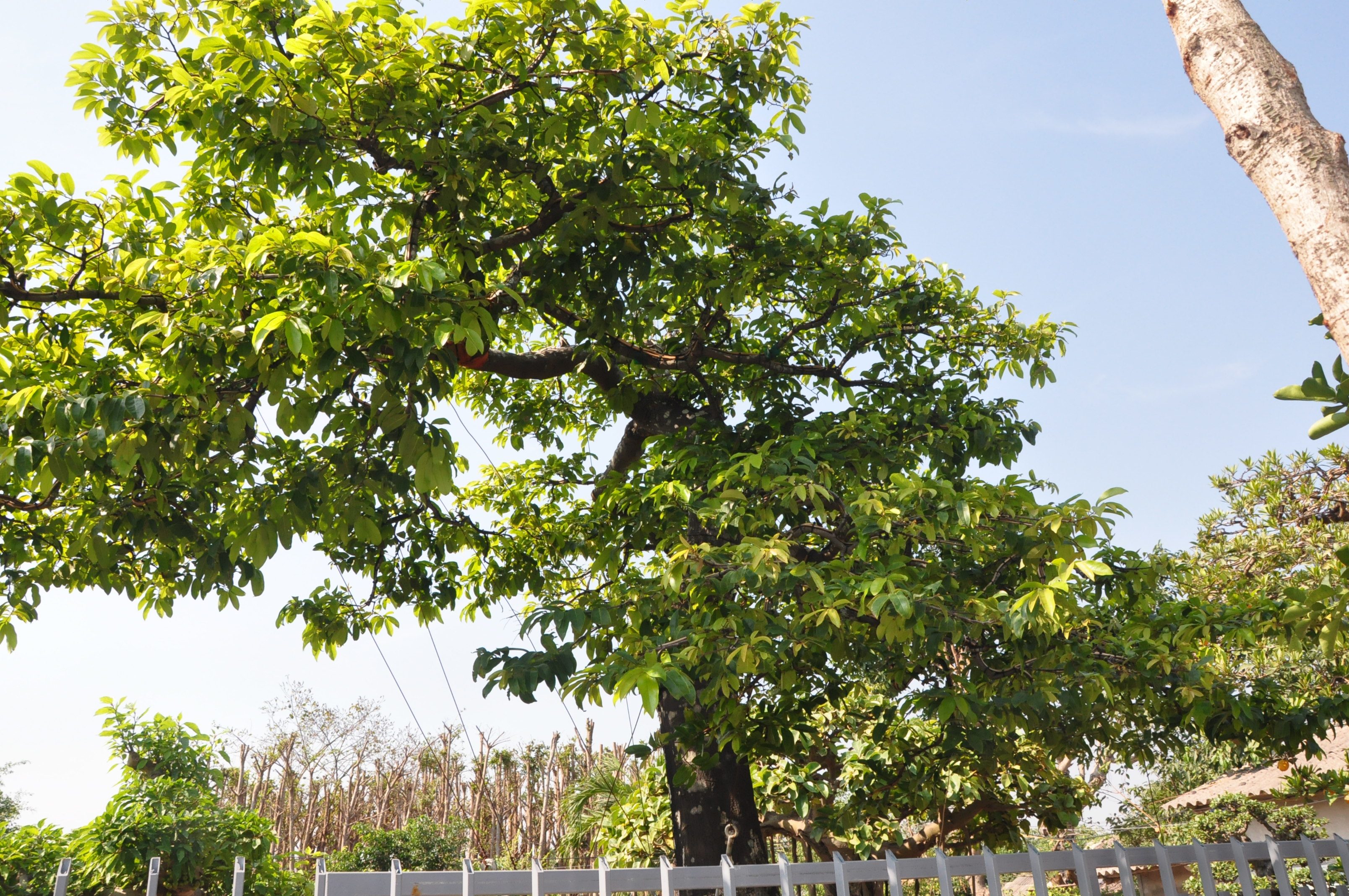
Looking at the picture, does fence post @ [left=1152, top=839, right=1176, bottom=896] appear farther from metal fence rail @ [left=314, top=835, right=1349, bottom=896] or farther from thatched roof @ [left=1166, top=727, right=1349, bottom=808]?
thatched roof @ [left=1166, top=727, right=1349, bottom=808]

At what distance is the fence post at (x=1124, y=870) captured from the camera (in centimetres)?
340

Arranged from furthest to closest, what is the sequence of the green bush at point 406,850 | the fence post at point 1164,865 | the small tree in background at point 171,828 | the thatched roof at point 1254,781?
the thatched roof at point 1254,781 < the green bush at point 406,850 < the small tree in background at point 171,828 < the fence post at point 1164,865

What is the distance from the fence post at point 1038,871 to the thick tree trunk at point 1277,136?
95.7 inches

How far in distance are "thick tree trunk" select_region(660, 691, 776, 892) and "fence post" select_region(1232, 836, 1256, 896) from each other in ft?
7.16

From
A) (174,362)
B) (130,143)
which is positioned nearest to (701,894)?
(174,362)

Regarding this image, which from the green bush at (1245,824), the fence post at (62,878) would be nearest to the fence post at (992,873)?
the fence post at (62,878)

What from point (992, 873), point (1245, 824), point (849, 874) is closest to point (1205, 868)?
point (992, 873)

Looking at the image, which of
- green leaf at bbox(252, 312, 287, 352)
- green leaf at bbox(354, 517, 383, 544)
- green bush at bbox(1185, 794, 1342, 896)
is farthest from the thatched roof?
green leaf at bbox(252, 312, 287, 352)

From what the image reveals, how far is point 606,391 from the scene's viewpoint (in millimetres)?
5613

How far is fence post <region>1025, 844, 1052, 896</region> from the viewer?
10.7ft

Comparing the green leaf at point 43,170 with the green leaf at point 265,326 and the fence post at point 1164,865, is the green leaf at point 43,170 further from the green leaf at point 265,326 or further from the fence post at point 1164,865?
the fence post at point 1164,865

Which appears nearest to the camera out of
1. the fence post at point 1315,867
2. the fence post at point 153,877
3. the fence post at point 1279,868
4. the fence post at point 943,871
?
the fence post at point 153,877

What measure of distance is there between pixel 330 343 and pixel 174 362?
845 mm

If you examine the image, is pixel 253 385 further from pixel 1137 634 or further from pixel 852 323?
pixel 1137 634
